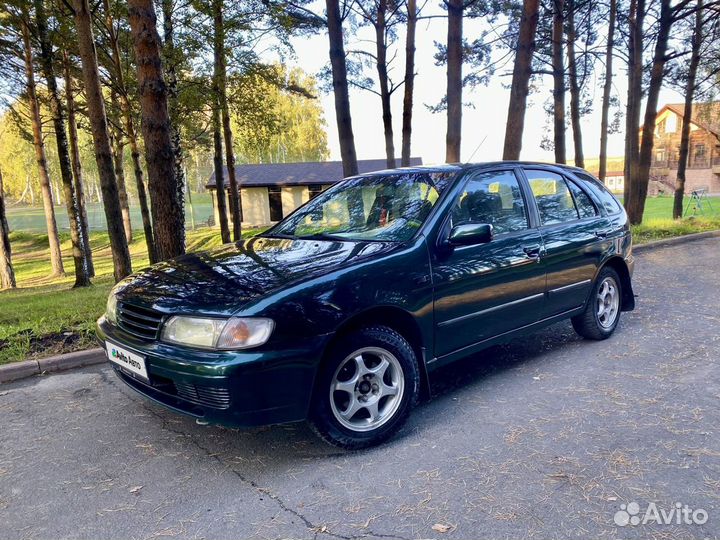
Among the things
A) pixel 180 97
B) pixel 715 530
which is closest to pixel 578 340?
pixel 715 530

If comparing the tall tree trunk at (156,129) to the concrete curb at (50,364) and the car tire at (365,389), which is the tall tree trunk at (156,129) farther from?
the car tire at (365,389)

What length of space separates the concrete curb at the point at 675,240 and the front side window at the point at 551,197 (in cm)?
789

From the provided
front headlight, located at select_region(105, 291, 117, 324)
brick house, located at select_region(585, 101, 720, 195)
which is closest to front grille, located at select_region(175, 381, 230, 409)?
front headlight, located at select_region(105, 291, 117, 324)

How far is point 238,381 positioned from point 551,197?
3305mm

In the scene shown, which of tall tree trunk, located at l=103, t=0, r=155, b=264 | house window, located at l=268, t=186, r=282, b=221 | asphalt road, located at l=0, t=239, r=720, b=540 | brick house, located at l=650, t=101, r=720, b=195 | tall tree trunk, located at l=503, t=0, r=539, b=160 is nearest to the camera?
asphalt road, located at l=0, t=239, r=720, b=540

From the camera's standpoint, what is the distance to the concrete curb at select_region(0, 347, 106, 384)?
14.1 feet

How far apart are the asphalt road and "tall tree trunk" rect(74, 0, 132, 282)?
4404 mm

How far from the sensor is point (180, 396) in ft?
8.91

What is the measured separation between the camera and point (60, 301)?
846 centimetres

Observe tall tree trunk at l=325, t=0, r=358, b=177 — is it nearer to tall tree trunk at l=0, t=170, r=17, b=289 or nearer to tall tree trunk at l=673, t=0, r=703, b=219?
tall tree trunk at l=673, t=0, r=703, b=219

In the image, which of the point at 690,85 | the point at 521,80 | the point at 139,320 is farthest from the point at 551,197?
the point at 690,85

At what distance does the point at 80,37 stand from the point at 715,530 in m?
8.88

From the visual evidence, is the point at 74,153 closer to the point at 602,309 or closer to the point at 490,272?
the point at 490,272

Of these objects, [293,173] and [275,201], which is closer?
[275,201]
